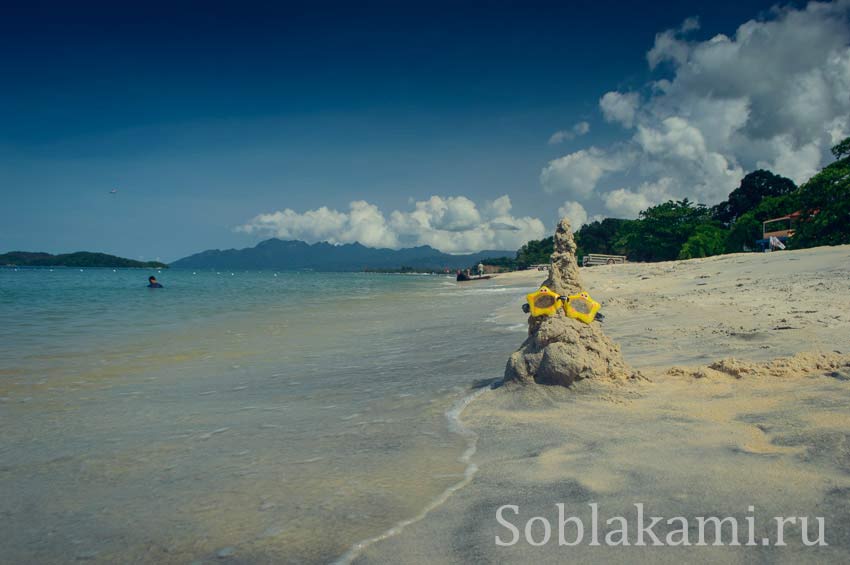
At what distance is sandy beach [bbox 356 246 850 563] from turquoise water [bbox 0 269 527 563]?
0.39 metres

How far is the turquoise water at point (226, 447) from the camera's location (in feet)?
9.13

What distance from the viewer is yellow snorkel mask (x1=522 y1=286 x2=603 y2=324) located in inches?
212

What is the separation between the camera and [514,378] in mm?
5023

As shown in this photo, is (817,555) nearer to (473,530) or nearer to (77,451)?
(473,530)

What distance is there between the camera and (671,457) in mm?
3125

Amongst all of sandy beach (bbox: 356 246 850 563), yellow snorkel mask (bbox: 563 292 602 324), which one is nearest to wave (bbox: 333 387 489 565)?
sandy beach (bbox: 356 246 850 563)

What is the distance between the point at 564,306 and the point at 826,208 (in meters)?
29.2

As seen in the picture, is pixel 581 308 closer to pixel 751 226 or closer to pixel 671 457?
pixel 671 457

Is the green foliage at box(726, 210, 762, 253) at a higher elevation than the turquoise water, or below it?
higher

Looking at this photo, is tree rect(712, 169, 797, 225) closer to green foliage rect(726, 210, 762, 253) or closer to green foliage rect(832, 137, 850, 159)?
green foliage rect(726, 210, 762, 253)

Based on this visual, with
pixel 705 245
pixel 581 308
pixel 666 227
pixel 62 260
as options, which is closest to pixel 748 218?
pixel 705 245

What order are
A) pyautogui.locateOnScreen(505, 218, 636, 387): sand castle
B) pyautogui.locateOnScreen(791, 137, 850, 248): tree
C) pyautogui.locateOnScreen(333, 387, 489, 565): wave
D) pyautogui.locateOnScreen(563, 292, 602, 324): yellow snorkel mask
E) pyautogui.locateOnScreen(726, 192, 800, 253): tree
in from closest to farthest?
1. pyautogui.locateOnScreen(333, 387, 489, 565): wave
2. pyautogui.locateOnScreen(505, 218, 636, 387): sand castle
3. pyautogui.locateOnScreen(563, 292, 602, 324): yellow snorkel mask
4. pyautogui.locateOnScreen(791, 137, 850, 248): tree
5. pyautogui.locateOnScreen(726, 192, 800, 253): tree

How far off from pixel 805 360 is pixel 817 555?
3.21 metres

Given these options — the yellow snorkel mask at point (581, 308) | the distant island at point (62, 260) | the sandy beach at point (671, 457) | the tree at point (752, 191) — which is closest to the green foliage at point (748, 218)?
the tree at point (752, 191)
